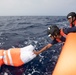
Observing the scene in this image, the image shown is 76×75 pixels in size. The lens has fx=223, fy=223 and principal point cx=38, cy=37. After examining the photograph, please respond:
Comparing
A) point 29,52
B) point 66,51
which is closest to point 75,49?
point 66,51

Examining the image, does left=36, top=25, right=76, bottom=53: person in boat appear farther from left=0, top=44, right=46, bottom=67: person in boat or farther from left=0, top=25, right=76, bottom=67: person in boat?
left=0, top=44, right=46, bottom=67: person in boat

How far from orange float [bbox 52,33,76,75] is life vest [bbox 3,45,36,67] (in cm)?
172

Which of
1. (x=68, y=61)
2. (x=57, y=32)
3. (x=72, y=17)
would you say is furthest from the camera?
(x=72, y=17)

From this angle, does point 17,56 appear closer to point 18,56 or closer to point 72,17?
point 18,56

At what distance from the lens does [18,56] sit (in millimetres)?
6414

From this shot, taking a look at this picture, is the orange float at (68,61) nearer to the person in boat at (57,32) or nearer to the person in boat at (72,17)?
the person in boat at (57,32)

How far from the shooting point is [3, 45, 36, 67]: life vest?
6.42 meters

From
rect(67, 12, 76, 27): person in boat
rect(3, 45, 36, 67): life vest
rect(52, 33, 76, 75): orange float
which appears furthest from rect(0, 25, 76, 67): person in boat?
rect(52, 33, 76, 75): orange float

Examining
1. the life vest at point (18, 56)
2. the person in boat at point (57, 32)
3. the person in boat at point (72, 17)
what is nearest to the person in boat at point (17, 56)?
the life vest at point (18, 56)

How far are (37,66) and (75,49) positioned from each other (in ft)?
8.89

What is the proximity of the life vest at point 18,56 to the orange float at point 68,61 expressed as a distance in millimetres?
1717

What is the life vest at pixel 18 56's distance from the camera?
642cm

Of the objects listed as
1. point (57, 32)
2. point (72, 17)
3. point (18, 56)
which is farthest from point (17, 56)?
point (72, 17)

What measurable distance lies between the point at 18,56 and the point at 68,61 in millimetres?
2212
